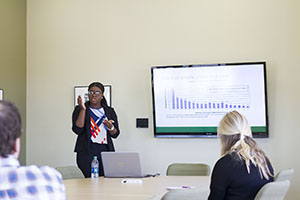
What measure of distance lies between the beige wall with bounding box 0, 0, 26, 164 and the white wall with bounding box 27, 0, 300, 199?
0.10 meters

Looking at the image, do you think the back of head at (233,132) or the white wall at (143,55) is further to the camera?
the white wall at (143,55)

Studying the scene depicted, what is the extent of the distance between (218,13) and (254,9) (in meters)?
0.46

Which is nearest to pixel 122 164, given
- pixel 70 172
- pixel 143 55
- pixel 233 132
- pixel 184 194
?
pixel 70 172

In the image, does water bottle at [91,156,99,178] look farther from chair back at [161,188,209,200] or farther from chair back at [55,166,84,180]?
chair back at [161,188,209,200]

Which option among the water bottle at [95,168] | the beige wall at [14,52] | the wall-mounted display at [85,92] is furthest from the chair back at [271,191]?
the beige wall at [14,52]

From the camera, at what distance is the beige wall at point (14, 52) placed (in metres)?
5.77

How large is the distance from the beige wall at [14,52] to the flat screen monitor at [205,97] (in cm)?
202

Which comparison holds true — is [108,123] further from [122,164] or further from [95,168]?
[122,164]

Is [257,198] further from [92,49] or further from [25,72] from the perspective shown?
[25,72]

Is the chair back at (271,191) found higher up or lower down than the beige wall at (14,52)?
lower down

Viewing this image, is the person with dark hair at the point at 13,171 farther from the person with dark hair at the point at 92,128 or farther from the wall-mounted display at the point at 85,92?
→ the wall-mounted display at the point at 85,92

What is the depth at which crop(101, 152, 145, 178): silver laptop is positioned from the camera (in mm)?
4043

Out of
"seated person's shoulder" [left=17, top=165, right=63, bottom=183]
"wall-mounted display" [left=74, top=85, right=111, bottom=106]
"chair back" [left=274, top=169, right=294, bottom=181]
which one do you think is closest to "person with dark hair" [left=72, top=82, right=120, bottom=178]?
"wall-mounted display" [left=74, top=85, right=111, bottom=106]

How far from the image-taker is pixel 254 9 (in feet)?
17.7
